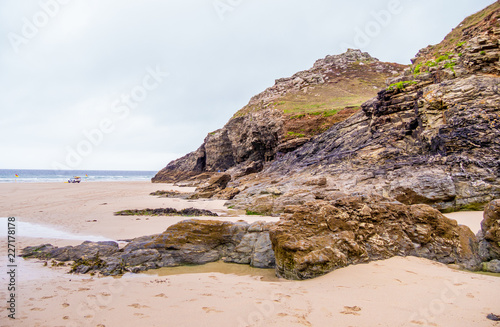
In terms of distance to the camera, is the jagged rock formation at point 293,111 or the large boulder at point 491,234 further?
the jagged rock formation at point 293,111

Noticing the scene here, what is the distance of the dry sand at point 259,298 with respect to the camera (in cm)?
345

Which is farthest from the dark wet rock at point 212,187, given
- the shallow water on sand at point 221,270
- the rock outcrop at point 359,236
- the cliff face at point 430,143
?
the rock outcrop at point 359,236

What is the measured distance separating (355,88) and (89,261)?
4301 centimetres

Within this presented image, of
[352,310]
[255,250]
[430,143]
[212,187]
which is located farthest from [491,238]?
[212,187]

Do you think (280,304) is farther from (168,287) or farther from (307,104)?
(307,104)

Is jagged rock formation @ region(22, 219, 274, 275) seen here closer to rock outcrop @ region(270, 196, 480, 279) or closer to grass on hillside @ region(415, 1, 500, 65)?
rock outcrop @ region(270, 196, 480, 279)

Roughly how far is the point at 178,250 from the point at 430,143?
1397 centimetres

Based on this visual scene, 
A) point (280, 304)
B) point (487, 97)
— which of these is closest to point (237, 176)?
point (487, 97)

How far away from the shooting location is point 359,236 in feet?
20.5

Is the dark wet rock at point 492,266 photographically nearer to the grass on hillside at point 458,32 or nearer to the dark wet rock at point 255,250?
the dark wet rock at point 255,250

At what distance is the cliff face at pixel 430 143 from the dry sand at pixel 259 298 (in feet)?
25.1

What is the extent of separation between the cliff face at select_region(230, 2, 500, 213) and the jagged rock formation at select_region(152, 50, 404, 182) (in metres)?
10.1

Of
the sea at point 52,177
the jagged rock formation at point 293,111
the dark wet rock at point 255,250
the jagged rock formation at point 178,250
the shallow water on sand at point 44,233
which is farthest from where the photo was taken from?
the sea at point 52,177

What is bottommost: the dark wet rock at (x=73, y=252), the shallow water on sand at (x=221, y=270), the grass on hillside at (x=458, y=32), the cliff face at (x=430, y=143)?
the shallow water on sand at (x=221, y=270)
